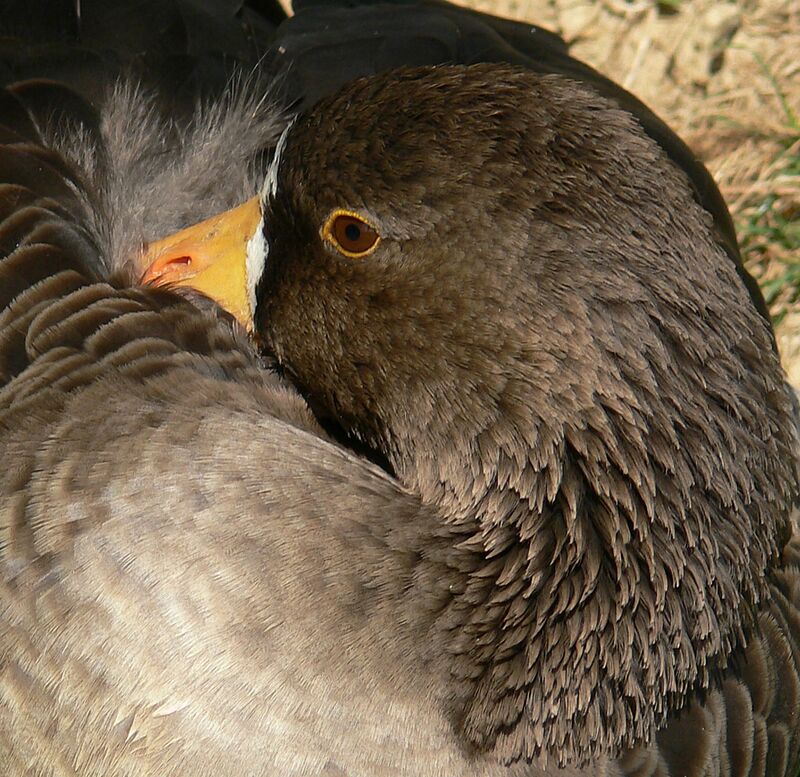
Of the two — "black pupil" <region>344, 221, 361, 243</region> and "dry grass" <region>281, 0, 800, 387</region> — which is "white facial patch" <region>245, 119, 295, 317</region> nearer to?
"black pupil" <region>344, 221, 361, 243</region>

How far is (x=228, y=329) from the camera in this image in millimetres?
3412

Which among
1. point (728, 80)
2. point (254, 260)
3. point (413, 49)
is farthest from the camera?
point (728, 80)

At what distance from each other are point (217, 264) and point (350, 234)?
0.52 m

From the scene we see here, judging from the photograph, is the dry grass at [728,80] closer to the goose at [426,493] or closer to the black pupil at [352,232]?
the goose at [426,493]

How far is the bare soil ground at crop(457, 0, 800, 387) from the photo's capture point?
599cm

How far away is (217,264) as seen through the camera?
11.3 ft

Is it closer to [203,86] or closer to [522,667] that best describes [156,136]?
[203,86]

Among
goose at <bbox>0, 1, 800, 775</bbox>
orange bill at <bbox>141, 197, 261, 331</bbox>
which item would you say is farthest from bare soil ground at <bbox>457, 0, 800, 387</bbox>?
orange bill at <bbox>141, 197, 261, 331</bbox>

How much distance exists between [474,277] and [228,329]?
0.79 metres

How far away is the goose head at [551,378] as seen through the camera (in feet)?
9.46

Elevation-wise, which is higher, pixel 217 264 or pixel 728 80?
pixel 217 264

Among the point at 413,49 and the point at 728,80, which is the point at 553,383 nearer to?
the point at 413,49

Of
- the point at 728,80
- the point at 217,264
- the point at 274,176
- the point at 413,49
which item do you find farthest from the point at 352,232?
the point at 728,80

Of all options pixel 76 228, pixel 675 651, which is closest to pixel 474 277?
pixel 675 651
